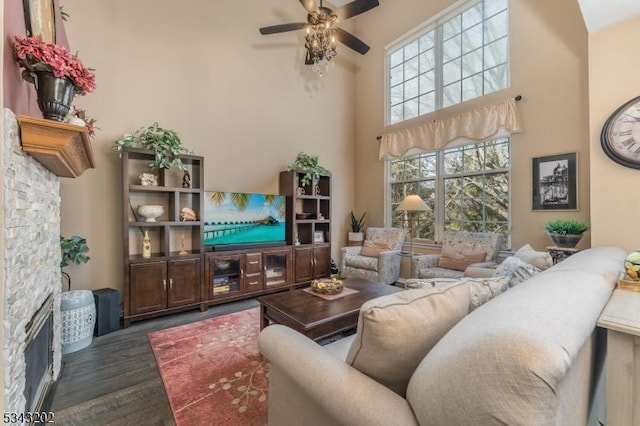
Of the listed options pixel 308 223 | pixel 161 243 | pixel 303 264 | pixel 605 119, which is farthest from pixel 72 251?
pixel 605 119

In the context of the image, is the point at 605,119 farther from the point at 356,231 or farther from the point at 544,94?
the point at 356,231

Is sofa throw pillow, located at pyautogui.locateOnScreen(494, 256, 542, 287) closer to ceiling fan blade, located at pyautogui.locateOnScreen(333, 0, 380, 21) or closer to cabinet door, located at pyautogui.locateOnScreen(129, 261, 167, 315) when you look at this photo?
ceiling fan blade, located at pyautogui.locateOnScreen(333, 0, 380, 21)

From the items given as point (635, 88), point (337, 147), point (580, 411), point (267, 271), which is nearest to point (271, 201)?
point (267, 271)

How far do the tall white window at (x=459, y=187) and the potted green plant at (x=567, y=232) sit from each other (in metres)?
0.82

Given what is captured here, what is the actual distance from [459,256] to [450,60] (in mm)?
3030

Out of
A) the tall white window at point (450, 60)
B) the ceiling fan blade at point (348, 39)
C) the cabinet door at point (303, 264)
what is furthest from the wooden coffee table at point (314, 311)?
the tall white window at point (450, 60)

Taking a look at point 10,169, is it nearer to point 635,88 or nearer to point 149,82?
point 149,82

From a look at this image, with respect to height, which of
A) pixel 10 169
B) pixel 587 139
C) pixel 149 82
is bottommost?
pixel 10 169

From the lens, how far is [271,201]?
4164mm

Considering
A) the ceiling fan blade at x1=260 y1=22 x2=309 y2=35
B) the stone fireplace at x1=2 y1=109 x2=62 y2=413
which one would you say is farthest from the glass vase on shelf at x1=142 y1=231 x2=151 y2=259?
the ceiling fan blade at x1=260 y1=22 x2=309 y2=35

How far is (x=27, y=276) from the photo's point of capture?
1404 mm

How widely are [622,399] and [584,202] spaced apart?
9.39ft

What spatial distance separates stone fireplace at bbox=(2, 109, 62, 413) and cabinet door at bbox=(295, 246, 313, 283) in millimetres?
2786

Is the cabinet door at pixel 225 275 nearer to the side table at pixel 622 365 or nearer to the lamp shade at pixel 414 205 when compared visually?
the lamp shade at pixel 414 205
